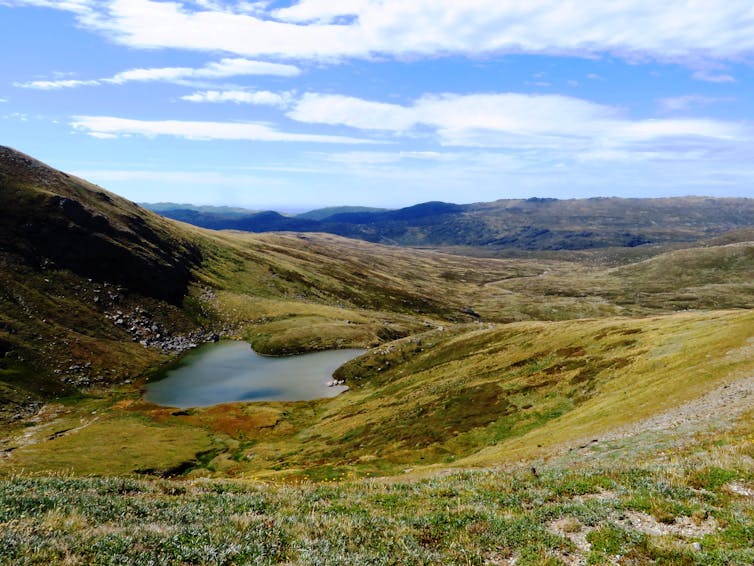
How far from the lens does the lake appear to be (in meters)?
110

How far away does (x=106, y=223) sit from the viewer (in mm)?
176000

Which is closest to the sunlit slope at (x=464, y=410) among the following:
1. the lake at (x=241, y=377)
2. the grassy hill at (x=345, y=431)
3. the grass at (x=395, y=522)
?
the grassy hill at (x=345, y=431)

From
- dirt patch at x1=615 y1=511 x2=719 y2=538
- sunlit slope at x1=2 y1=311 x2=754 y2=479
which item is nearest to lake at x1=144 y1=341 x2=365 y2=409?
sunlit slope at x1=2 y1=311 x2=754 y2=479

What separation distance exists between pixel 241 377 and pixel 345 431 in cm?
5745

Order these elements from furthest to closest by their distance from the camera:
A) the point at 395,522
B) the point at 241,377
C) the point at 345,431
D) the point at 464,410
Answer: the point at 241,377
the point at 345,431
the point at 464,410
the point at 395,522

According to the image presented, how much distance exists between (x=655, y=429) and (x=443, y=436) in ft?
97.7

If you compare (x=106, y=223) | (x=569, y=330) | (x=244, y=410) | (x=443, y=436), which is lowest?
(x=244, y=410)

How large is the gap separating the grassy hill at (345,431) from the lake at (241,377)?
6.00 meters

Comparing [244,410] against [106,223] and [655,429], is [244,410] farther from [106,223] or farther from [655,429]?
[106,223]

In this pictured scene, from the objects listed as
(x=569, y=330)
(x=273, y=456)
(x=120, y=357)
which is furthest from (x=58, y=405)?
(x=569, y=330)

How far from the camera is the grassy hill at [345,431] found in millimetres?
14867

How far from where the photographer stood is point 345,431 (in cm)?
7756

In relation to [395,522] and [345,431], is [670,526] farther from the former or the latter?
[345,431]

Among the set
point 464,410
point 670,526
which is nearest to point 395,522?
point 670,526
